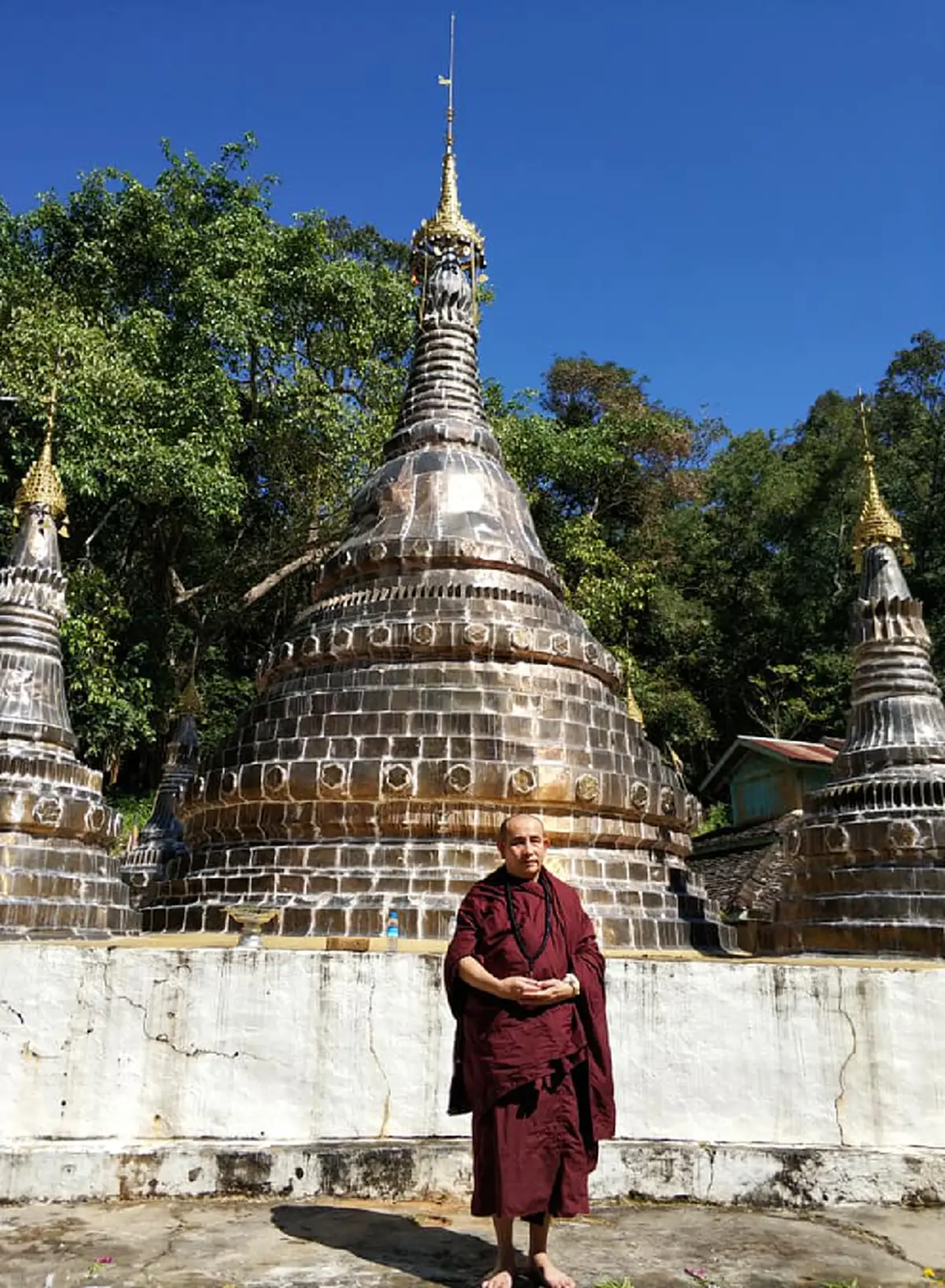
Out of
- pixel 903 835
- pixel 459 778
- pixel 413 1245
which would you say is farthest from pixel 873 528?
pixel 413 1245

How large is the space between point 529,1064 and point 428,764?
6269 millimetres

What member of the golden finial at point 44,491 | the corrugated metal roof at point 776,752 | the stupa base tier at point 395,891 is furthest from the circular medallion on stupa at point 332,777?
the corrugated metal roof at point 776,752

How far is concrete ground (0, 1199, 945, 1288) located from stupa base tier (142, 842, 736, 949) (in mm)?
4547

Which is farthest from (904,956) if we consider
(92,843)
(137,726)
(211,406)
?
(211,406)

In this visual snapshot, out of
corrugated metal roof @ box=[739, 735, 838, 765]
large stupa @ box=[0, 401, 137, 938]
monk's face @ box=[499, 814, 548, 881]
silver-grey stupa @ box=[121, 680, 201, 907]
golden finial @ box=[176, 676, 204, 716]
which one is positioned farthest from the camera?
corrugated metal roof @ box=[739, 735, 838, 765]

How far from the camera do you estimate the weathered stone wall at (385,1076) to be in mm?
5297

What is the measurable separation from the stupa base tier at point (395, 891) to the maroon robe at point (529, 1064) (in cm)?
530

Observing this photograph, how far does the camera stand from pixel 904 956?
9695 mm

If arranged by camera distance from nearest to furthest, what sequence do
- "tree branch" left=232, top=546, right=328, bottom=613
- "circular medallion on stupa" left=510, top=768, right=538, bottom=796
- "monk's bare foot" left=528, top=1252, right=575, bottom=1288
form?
"monk's bare foot" left=528, top=1252, right=575, bottom=1288
"circular medallion on stupa" left=510, top=768, right=538, bottom=796
"tree branch" left=232, top=546, right=328, bottom=613

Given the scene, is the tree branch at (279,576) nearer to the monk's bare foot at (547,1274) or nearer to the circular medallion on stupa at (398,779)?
the circular medallion on stupa at (398,779)

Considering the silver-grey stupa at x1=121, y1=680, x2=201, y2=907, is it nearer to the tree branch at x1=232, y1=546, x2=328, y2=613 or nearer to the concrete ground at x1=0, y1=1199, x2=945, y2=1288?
the tree branch at x1=232, y1=546, x2=328, y2=613

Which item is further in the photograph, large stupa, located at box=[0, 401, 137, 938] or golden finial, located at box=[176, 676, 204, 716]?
golden finial, located at box=[176, 676, 204, 716]

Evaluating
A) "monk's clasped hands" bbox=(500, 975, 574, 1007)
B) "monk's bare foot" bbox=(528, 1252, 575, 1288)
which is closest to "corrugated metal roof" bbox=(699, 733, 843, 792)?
"monk's clasped hands" bbox=(500, 975, 574, 1007)

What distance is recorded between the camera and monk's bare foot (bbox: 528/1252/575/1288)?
3928mm
